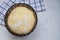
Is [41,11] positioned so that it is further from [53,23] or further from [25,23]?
[25,23]

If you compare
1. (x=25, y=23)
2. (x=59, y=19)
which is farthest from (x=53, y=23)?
(x=25, y=23)

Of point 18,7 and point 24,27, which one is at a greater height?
point 18,7

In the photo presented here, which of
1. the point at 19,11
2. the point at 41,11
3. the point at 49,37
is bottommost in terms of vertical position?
the point at 49,37

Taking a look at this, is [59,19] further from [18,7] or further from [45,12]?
[18,7]

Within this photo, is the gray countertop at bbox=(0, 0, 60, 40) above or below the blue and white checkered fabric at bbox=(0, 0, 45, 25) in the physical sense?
below

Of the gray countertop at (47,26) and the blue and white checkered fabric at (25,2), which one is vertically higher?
the blue and white checkered fabric at (25,2)

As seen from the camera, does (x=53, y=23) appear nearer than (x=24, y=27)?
A: No

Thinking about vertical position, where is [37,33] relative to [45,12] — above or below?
below

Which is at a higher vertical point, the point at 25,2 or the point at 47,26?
the point at 25,2

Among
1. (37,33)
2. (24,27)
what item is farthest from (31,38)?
(24,27)
